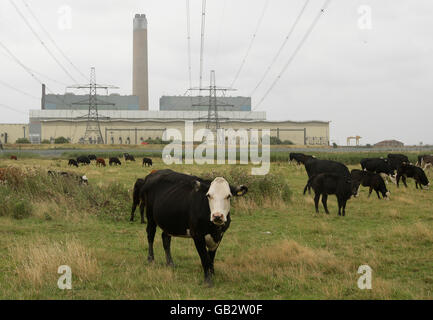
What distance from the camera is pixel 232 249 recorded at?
34.4 feet

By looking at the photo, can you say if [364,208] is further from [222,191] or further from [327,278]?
[222,191]

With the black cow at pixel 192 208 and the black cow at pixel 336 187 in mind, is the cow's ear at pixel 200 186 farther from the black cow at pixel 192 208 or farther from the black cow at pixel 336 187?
the black cow at pixel 336 187

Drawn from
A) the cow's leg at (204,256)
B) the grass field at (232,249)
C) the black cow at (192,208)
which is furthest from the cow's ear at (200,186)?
the grass field at (232,249)

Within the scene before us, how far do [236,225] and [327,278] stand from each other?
20.4 feet

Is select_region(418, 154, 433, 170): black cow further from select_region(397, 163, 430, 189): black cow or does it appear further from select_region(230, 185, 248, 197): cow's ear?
select_region(230, 185, 248, 197): cow's ear

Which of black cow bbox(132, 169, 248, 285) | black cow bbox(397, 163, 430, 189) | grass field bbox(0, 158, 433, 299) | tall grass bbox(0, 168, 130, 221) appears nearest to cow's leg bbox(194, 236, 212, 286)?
black cow bbox(132, 169, 248, 285)

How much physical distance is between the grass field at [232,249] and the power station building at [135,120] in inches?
3212

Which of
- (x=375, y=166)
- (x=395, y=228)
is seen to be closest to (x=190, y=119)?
(x=375, y=166)

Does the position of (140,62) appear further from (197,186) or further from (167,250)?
(197,186)

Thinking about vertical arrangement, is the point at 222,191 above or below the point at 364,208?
above

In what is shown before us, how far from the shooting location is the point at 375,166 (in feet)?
90.2

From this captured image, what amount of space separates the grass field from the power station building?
268ft

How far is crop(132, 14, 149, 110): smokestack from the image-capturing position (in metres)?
99.0
